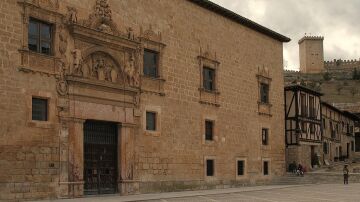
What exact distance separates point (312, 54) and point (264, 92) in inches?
3032

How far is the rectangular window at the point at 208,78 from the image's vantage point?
26.0 m

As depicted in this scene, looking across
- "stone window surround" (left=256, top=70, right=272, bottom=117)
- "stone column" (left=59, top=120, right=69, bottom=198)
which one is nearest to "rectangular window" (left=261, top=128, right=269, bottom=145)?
"stone window surround" (left=256, top=70, right=272, bottom=117)

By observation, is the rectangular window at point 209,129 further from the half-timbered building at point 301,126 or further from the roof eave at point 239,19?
the half-timbered building at point 301,126

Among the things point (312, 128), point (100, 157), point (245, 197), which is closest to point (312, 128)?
point (312, 128)

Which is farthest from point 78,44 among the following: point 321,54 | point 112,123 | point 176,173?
point 321,54

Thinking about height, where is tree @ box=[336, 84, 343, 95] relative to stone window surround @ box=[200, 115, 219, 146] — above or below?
above

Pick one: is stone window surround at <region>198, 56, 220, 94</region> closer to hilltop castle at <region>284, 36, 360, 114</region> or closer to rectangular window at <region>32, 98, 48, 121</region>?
rectangular window at <region>32, 98, 48, 121</region>

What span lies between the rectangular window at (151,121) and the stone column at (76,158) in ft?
12.3

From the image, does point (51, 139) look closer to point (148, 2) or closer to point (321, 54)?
point (148, 2)

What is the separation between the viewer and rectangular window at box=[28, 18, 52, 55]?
17.4 m

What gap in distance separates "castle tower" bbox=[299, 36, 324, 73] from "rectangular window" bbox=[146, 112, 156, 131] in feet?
284

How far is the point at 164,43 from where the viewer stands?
907 inches

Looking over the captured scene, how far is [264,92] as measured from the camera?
31344mm

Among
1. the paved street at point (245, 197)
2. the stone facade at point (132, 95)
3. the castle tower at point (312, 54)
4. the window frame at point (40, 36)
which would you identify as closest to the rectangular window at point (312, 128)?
the stone facade at point (132, 95)
